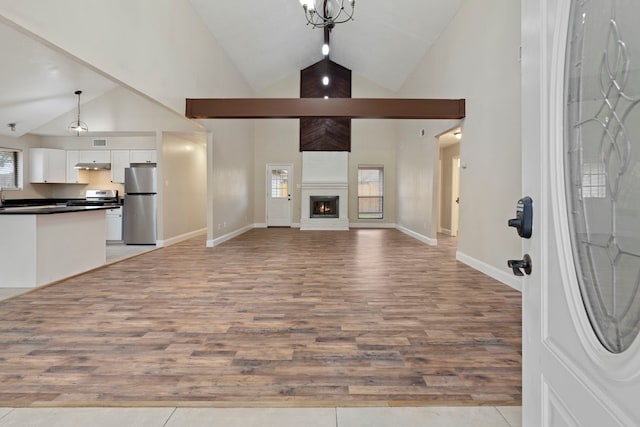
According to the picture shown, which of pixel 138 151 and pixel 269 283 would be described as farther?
pixel 138 151

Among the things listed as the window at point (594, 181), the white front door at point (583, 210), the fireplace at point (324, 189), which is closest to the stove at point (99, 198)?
the fireplace at point (324, 189)

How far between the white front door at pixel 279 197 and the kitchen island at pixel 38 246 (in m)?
6.67

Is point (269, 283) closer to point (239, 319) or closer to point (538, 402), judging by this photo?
point (239, 319)

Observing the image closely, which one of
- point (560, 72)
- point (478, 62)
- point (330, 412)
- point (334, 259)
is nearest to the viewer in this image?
point (560, 72)

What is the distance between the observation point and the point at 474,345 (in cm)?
223

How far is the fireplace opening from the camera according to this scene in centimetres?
1023

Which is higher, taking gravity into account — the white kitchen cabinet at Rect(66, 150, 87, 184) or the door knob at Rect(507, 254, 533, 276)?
the white kitchen cabinet at Rect(66, 150, 87, 184)

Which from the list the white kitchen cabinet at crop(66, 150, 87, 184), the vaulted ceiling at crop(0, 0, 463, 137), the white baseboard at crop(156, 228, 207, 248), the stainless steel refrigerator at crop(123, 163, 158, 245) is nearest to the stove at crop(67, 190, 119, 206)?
the white kitchen cabinet at crop(66, 150, 87, 184)

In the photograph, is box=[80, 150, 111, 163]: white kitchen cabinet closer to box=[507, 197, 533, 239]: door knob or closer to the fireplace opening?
the fireplace opening

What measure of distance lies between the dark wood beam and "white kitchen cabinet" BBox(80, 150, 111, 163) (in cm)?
314

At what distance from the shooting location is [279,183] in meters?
10.7

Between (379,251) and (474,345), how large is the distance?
3872 mm

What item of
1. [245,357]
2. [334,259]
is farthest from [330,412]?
[334,259]

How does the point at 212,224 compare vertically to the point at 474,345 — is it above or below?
above
